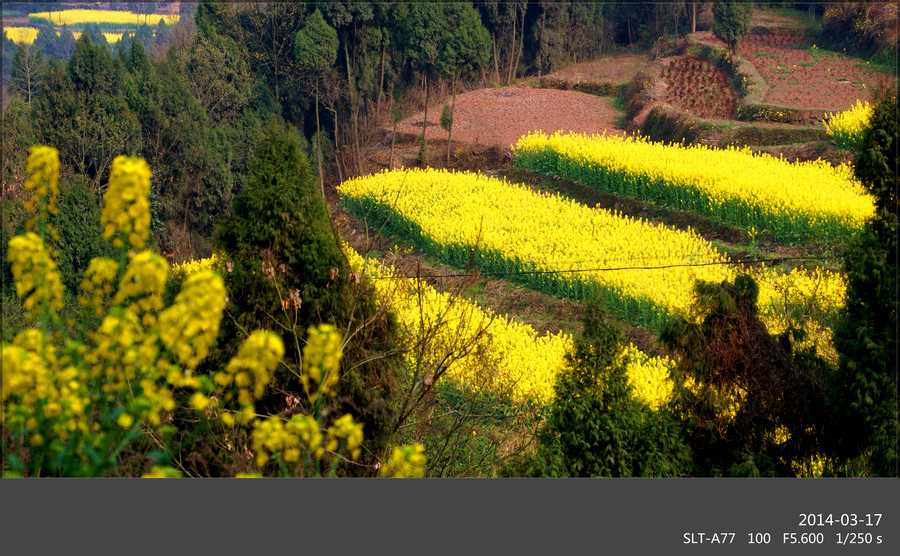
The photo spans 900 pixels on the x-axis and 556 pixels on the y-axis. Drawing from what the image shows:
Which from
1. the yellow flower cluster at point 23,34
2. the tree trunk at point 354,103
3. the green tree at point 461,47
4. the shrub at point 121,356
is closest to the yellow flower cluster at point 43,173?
the shrub at point 121,356

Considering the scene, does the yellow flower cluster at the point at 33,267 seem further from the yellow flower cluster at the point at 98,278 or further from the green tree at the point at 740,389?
the green tree at the point at 740,389

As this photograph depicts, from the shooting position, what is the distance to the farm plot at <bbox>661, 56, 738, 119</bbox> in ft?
65.2

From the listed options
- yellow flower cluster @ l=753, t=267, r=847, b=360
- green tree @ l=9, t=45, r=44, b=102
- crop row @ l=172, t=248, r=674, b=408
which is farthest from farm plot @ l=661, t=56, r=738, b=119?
green tree @ l=9, t=45, r=44, b=102

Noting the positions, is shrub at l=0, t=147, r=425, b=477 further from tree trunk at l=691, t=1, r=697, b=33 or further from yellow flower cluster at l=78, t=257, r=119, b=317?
tree trunk at l=691, t=1, r=697, b=33

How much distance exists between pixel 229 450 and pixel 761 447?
4234mm

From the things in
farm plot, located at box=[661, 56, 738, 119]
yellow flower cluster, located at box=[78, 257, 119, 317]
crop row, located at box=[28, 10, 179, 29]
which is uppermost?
crop row, located at box=[28, 10, 179, 29]

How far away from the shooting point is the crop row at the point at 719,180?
13.2 m

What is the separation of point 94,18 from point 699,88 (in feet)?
47.9

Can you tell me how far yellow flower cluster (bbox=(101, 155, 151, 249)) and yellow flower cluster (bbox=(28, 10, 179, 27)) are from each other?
28.7 ft

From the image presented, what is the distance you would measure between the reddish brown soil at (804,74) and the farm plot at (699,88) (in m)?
0.88

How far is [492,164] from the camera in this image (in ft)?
65.7

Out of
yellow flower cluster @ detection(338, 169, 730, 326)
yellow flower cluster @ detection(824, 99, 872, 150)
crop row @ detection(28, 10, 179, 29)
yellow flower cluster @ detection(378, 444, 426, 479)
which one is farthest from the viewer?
yellow flower cluster @ detection(824, 99, 872, 150)

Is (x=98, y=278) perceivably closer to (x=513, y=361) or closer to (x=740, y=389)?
(x=740, y=389)

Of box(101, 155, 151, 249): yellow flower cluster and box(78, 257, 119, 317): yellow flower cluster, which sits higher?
box(101, 155, 151, 249): yellow flower cluster
